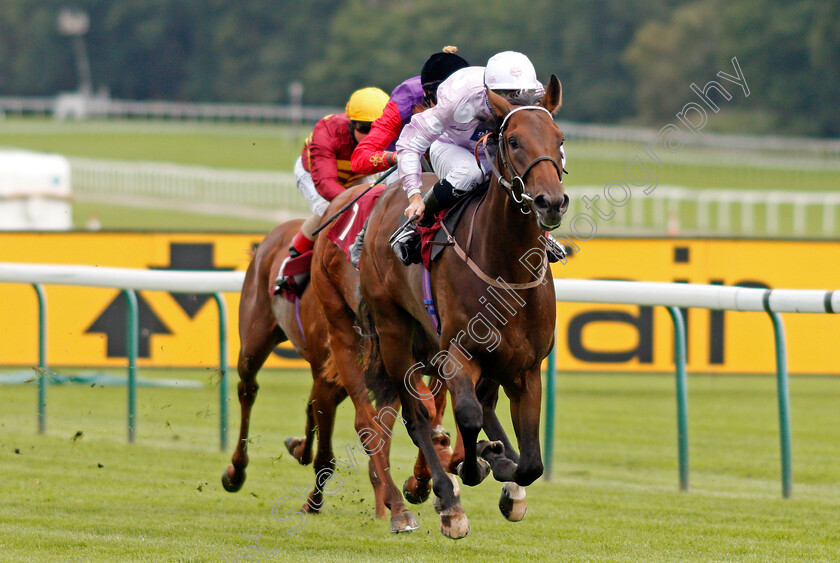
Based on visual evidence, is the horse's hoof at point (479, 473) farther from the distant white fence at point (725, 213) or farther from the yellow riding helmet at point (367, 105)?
the distant white fence at point (725, 213)

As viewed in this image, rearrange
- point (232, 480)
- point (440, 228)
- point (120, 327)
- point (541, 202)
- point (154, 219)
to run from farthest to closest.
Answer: point (154, 219) < point (120, 327) < point (232, 480) < point (440, 228) < point (541, 202)

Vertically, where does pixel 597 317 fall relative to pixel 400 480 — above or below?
above

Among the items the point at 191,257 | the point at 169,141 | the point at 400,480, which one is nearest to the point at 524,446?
the point at 400,480

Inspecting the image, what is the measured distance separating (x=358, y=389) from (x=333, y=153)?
4.40 feet

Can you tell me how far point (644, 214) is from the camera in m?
26.4

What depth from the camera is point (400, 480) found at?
7.01 meters

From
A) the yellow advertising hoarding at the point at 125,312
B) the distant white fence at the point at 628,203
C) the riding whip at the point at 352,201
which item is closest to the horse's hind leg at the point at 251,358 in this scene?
the riding whip at the point at 352,201

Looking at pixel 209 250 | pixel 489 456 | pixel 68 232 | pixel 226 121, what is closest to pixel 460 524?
pixel 489 456

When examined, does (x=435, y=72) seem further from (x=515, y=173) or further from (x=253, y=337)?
(x=253, y=337)

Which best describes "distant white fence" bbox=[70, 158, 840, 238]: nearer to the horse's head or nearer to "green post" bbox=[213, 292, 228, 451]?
"green post" bbox=[213, 292, 228, 451]

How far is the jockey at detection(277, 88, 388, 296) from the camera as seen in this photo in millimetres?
6410

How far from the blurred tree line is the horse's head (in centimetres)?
3384

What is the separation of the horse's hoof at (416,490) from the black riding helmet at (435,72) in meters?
1.63

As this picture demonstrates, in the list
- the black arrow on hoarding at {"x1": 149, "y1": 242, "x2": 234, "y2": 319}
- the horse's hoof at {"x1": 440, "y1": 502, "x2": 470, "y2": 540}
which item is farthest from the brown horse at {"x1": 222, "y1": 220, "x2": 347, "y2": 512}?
the black arrow on hoarding at {"x1": 149, "y1": 242, "x2": 234, "y2": 319}
